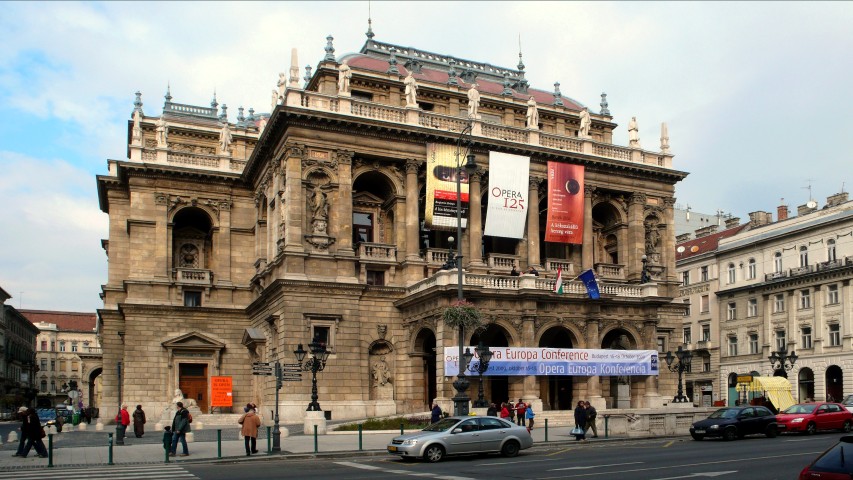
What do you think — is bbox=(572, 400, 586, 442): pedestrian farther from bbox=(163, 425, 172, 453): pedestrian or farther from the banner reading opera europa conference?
bbox=(163, 425, 172, 453): pedestrian

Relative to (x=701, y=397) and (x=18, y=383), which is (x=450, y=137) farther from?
(x=18, y=383)

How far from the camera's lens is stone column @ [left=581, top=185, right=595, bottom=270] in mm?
54844

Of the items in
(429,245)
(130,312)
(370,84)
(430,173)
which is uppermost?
(370,84)

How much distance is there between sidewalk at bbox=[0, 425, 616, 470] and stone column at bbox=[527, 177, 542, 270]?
16060 mm

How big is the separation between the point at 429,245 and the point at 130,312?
19160mm

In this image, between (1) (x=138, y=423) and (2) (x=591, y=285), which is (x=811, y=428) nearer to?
(2) (x=591, y=285)

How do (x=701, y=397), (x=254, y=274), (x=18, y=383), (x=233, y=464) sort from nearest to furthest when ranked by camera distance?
(x=233, y=464) < (x=254, y=274) < (x=701, y=397) < (x=18, y=383)

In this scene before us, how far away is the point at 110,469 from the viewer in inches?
979

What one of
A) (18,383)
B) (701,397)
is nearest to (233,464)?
(701,397)

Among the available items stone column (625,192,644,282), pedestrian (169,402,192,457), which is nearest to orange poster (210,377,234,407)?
pedestrian (169,402,192,457)

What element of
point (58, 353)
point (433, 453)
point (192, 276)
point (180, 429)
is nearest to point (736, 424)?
point (433, 453)

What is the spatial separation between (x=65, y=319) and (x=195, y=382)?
121 meters

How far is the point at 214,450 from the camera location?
1220 inches

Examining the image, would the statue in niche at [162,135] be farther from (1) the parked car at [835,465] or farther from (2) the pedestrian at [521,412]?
(1) the parked car at [835,465]
